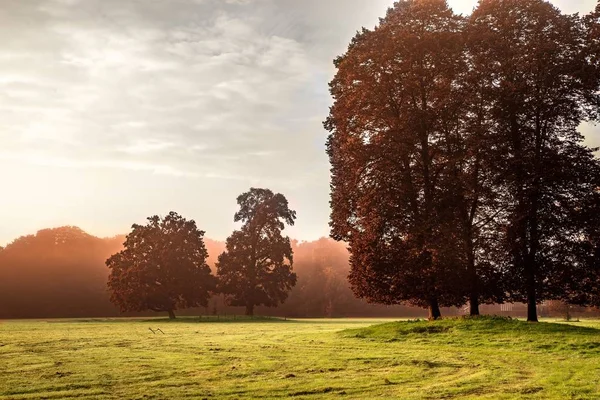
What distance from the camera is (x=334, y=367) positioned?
16.9 m

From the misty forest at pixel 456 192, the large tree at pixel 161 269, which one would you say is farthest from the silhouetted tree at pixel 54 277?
the misty forest at pixel 456 192

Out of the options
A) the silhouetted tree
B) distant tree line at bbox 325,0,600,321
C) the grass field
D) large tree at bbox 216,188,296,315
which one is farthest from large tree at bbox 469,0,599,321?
the silhouetted tree

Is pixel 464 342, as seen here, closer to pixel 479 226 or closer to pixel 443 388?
pixel 479 226

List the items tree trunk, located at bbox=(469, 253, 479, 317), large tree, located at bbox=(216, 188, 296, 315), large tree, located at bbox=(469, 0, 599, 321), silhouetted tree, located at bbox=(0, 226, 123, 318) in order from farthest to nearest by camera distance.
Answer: silhouetted tree, located at bbox=(0, 226, 123, 318)
large tree, located at bbox=(216, 188, 296, 315)
tree trunk, located at bbox=(469, 253, 479, 317)
large tree, located at bbox=(469, 0, 599, 321)

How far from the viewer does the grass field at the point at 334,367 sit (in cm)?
1262

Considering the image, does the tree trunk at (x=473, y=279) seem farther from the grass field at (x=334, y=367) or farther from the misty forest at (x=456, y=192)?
the grass field at (x=334, y=367)

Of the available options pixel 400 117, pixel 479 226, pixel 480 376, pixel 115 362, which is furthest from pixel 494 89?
pixel 115 362

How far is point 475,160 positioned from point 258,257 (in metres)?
51.8

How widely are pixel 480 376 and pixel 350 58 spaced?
2620cm

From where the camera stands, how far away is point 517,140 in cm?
3181

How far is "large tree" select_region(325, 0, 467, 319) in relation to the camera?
32188 millimetres

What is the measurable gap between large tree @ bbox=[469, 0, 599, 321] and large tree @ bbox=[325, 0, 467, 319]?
2706 mm

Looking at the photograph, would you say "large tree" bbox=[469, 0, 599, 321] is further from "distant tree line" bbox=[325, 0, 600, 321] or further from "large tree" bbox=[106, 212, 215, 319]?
"large tree" bbox=[106, 212, 215, 319]

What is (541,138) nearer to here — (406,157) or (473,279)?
(406,157)
